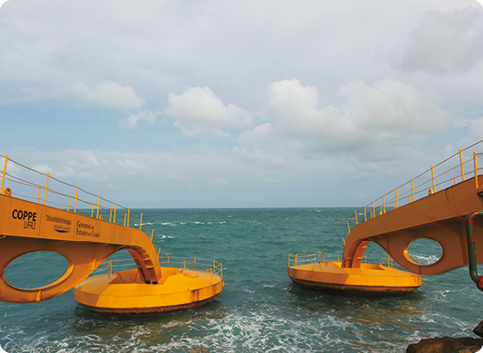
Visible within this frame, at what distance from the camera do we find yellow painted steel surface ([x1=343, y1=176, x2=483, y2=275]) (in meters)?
7.93

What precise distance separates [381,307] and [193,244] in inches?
1219

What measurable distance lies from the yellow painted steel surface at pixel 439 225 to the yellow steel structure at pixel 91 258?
9.73 meters

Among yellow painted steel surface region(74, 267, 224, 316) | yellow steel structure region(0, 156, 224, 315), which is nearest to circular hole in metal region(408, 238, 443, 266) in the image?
yellow steel structure region(0, 156, 224, 315)

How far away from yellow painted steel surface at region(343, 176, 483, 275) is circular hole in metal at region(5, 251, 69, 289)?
24756 millimetres

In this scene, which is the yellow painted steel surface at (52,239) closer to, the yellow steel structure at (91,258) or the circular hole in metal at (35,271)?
the yellow steel structure at (91,258)

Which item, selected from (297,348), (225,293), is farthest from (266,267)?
(297,348)

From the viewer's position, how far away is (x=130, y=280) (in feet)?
58.3

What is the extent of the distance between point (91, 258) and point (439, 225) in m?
12.3

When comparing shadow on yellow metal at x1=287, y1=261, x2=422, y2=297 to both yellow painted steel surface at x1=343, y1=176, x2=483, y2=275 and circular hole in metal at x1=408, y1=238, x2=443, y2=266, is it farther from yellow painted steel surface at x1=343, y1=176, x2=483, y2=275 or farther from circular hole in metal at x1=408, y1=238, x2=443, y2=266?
circular hole in metal at x1=408, y1=238, x2=443, y2=266

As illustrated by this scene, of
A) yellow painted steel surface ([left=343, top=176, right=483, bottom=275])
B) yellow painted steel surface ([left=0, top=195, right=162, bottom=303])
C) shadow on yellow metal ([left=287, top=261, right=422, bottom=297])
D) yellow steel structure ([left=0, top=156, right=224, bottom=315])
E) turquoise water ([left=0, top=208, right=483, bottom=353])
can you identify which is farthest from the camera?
shadow on yellow metal ([left=287, top=261, right=422, bottom=297])

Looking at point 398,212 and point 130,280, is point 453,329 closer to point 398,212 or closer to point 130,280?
point 398,212

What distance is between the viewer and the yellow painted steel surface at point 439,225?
26.0 ft

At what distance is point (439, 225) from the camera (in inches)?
359

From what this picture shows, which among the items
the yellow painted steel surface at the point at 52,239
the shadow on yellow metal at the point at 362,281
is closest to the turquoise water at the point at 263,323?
the shadow on yellow metal at the point at 362,281
